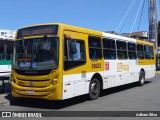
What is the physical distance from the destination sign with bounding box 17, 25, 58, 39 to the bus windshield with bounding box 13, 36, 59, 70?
0.24m

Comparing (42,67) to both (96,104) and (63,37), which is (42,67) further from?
(96,104)

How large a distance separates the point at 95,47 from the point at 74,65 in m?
1.98

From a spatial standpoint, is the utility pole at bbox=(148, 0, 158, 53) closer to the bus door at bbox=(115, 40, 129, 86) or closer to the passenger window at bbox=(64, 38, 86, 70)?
the bus door at bbox=(115, 40, 129, 86)

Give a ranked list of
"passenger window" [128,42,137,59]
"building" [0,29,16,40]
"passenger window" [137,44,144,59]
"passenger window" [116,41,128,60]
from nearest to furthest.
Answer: "building" [0,29,16,40] < "passenger window" [116,41,128,60] < "passenger window" [128,42,137,59] < "passenger window" [137,44,144,59]

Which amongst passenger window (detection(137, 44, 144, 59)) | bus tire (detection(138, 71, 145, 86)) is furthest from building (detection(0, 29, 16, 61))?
bus tire (detection(138, 71, 145, 86))

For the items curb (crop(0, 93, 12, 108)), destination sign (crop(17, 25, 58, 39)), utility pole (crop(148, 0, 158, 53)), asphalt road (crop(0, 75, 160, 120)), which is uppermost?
utility pole (crop(148, 0, 158, 53))

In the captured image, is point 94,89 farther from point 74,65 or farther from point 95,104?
point 74,65

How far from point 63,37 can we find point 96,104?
2679 mm

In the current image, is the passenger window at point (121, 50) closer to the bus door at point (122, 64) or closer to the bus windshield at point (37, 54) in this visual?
the bus door at point (122, 64)

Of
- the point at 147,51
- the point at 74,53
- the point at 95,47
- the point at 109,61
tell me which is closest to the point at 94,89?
the point at 95,47

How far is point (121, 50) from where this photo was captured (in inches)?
637

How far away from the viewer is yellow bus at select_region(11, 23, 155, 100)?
1111 cm

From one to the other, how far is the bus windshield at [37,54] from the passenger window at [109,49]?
11.7 feet

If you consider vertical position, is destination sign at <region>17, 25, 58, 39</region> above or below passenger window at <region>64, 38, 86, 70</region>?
above
